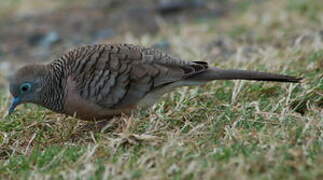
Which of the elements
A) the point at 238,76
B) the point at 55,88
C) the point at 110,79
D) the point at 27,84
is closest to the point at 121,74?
the point at 110,79

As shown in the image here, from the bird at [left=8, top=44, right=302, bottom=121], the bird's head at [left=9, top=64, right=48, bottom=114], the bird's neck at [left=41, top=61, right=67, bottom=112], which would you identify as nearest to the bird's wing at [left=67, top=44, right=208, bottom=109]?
the bird at [left=8, top=44, right=302, bottom=121]

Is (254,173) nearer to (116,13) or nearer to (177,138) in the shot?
(177,138)

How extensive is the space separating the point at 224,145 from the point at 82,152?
3.17ft

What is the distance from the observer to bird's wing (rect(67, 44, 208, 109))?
505 centimetres

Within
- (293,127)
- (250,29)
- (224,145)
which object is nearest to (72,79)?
(224,145)

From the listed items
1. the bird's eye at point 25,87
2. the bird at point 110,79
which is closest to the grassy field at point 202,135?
the bird at point 110,79

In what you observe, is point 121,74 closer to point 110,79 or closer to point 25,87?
point 110,79

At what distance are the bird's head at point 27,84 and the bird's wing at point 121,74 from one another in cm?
33

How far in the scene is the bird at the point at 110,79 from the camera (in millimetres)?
5043

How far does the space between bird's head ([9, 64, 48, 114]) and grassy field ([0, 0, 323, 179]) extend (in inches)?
9.5

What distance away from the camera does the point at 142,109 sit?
208 inches

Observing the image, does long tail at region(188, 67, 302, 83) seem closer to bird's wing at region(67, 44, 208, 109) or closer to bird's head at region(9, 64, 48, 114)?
bird's wing at region(67, 44, 208, 109)

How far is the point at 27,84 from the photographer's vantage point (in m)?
5.23

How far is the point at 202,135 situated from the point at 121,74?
0.88m
